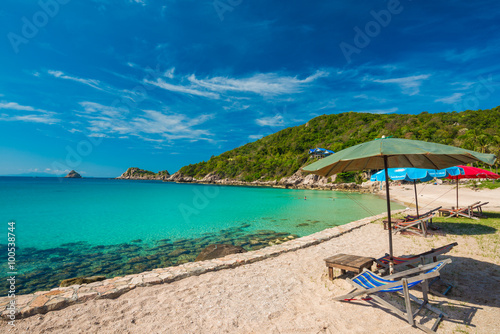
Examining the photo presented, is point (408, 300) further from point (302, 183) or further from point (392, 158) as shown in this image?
point (302, 183)

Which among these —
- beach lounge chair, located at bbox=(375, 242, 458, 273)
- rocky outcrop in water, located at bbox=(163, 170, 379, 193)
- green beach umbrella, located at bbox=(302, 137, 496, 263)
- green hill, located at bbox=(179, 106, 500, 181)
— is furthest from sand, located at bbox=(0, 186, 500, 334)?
green hill, located at bbox=(179, 106, 500, 181)

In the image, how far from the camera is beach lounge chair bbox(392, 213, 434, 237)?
8211 mm

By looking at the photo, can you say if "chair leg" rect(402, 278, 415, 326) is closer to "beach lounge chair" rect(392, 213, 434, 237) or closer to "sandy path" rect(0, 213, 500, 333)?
"sandy path" rect(0, 213, 500, 333)

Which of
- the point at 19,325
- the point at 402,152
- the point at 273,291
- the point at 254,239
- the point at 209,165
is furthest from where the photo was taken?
the point at 209,165

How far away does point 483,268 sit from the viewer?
5.10m

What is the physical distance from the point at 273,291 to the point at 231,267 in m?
1.75

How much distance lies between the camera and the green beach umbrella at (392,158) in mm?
3279

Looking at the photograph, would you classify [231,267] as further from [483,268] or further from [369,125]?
[369,125]

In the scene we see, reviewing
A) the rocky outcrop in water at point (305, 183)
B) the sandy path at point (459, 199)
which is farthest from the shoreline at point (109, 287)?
the rocky outcrop in water at point (305, 183)

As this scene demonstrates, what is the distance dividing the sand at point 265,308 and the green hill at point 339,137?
51209mm

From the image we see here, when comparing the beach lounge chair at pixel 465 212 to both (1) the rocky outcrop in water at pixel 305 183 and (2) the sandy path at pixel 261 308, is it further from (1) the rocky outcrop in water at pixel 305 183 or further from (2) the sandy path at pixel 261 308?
(1) the rocky outcrop in water at pixel 305 183

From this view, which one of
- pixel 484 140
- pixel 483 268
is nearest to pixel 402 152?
pixel 483 268

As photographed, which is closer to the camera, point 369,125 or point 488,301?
point 488,301

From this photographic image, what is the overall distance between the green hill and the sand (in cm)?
5121
